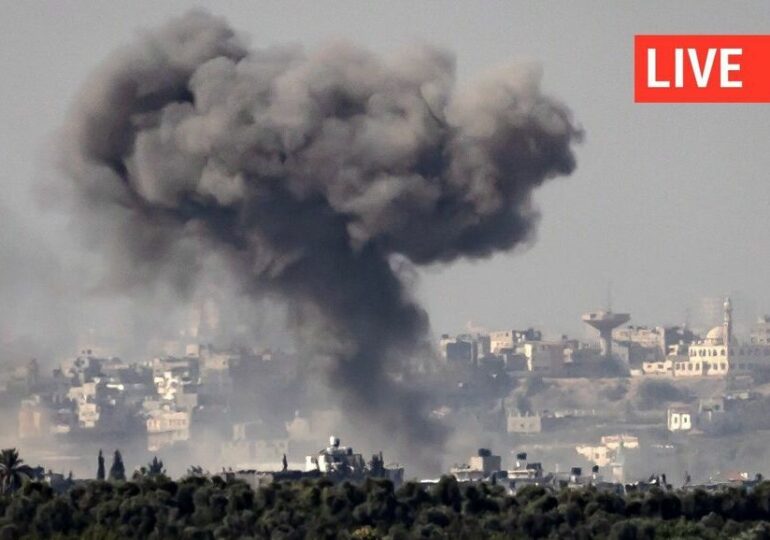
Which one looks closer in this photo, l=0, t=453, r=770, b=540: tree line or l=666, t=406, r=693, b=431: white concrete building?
l=0, t=453, r=770, b=540: tree line

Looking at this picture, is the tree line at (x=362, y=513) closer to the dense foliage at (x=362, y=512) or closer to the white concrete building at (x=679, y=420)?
the dense foliage at (x=362, y=512)

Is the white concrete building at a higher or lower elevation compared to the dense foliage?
higher

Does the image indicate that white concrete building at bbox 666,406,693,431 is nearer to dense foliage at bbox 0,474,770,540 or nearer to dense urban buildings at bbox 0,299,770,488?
dense urban buildings at bbox 0,299,770,488

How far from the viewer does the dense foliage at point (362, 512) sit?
205 ft

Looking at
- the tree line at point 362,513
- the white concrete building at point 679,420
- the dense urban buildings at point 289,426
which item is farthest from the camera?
the white concrete building at point 679,420

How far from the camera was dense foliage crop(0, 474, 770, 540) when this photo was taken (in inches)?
2456

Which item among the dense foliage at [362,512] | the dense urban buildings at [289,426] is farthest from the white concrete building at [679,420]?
the dense foliage at [362,512]

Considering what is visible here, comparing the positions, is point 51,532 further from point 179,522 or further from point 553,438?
point 553,438

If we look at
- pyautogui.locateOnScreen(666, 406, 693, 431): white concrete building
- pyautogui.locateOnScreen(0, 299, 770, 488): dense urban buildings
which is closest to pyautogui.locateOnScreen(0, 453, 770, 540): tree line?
pyautogui.locateOnScreen(0, 299, 770, 488): dense urban buildings

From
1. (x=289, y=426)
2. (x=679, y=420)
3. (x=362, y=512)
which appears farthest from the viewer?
(x=679, y=420)

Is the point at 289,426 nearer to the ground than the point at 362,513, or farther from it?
farther from it

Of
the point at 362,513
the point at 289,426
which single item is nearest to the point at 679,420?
the point at 289,426

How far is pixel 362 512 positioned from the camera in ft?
213

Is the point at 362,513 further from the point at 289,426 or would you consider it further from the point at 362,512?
the point at 289,426
